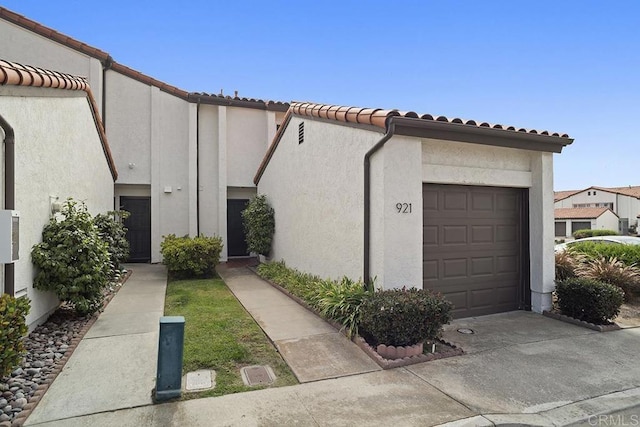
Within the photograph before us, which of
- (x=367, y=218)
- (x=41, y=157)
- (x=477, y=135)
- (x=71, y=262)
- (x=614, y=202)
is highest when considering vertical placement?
(x=614, y=202)

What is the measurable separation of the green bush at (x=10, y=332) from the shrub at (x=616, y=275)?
996 centimetres

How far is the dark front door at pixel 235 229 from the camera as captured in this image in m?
14.0

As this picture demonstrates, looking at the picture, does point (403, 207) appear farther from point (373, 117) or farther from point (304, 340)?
point (304, 340)

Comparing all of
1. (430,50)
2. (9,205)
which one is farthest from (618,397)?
(430,50)

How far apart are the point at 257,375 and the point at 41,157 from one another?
477 cm

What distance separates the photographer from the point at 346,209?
6898 mm

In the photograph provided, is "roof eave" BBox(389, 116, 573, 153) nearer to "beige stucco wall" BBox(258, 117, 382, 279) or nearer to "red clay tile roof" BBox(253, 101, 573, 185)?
"red clay tile roof" BBox(253, 101, 573, 185)

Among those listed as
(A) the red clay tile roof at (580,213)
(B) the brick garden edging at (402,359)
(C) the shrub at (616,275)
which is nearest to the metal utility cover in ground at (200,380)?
(B) the brick garden edging at (402,359)

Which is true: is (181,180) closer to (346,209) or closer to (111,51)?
(111,51)

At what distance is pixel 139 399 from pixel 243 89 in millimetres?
13695

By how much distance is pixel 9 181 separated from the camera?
4426mm

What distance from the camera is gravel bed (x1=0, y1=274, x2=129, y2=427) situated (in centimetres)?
338

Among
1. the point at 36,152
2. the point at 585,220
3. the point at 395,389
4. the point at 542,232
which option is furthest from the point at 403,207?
the point at 585,220

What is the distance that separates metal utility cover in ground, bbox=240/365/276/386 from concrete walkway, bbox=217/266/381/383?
11.8 inches
